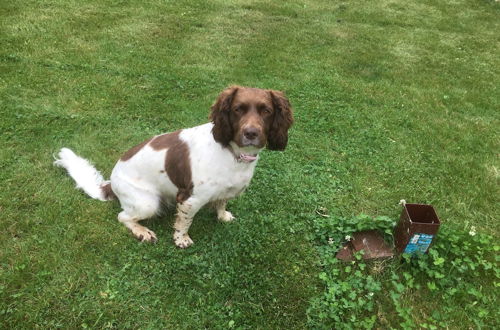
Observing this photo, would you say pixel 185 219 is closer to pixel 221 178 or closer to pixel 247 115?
pixel 221 178

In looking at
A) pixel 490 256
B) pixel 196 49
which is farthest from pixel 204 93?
pixel 490 256

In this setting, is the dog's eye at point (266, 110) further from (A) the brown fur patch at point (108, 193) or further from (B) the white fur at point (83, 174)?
(B) the white fur at point (83, 174)

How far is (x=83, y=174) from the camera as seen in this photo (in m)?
3.96

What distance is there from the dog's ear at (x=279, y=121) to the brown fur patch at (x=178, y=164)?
0.67 metres

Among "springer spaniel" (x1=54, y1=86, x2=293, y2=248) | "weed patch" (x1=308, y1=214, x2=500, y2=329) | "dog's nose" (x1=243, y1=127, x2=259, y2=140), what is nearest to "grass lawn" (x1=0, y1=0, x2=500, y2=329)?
"weed patch" (x1=308, y1=214, x2=500, y2=329)

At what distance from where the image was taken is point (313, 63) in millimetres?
7363

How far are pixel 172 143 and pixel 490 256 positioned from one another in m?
2.92

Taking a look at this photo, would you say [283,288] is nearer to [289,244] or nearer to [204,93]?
[289,244]

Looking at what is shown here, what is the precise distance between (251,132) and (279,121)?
1.17ft

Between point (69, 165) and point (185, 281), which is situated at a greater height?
point (69, 165)

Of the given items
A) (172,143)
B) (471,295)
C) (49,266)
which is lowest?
(471,295)

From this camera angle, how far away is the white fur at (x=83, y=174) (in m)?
3.86

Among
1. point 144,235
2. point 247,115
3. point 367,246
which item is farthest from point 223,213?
point 367,246

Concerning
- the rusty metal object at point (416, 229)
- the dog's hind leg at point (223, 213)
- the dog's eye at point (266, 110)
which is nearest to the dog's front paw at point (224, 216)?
the dog's hind leg at point (223, 213)
